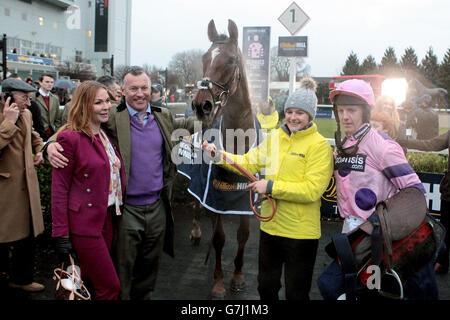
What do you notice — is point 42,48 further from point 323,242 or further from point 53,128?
point 323,242

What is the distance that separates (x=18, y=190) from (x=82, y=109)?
1.43 metres

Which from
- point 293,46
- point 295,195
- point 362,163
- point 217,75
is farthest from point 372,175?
point 293,46

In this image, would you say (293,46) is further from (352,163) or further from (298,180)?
(352,163)

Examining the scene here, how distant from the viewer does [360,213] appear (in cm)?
213

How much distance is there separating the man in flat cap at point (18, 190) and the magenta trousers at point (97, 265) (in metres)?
1.30

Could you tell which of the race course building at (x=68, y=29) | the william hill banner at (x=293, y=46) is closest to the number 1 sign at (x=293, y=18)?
the william hill banner at (x=293, y=46)

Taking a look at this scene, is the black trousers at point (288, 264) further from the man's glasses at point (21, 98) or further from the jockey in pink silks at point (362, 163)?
the man's glasses at point (21, 98)

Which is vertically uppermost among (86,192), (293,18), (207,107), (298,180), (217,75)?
(293,18)

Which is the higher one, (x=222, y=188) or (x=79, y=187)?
(x=79, y=187)

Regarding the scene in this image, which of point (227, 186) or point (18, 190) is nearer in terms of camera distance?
point (18, 190)

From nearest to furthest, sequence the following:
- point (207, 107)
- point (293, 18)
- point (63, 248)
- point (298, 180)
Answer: point (63, 248) → point (298, 180) → point (207, 107) → point (293, 18)

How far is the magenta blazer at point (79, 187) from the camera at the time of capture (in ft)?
7.54

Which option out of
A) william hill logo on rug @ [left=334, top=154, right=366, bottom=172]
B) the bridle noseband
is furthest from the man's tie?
william hill logo on rug @ [left=334, top=154, right=366, bottom=172]

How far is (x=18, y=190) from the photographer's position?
330 cm
